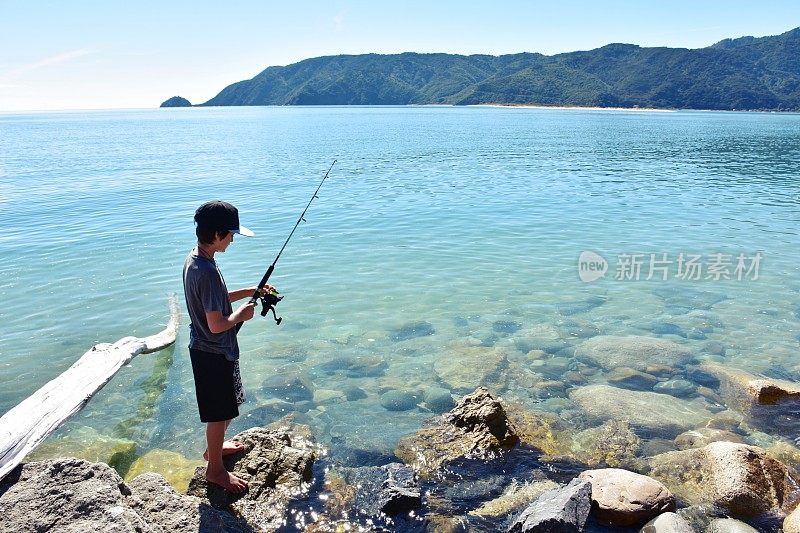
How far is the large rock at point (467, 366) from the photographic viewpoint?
27.8ft

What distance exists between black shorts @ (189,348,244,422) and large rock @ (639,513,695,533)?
3974mm

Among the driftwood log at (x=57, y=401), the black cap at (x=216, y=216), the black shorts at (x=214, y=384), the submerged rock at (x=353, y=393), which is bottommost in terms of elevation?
the submerged rock at (x=353, y=393)

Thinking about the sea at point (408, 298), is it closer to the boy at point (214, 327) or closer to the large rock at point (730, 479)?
the large rock at point (730, 479)

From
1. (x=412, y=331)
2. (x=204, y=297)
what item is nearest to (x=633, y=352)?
(x=412, y=331)

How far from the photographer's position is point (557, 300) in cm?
1205

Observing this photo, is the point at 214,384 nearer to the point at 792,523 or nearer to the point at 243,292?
the point at 243,292

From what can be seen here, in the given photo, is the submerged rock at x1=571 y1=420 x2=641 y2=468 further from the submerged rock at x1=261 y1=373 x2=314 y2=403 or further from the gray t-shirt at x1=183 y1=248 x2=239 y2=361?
the gray t-shirt at x1=183 y1=248 x2=239 y2=361

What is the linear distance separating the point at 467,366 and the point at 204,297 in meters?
5.38

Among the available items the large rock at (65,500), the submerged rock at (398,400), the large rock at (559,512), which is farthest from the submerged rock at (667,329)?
the large rock at (65,500)

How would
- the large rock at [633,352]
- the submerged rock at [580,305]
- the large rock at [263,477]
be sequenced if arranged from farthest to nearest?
the submerged rock at [580,305], the large rock at [633,352], the large rock at [263,477]

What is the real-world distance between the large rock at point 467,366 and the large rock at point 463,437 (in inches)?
54.9

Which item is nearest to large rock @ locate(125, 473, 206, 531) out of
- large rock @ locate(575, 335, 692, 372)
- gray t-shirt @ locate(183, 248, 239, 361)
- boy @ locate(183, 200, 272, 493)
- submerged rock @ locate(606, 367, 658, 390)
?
boy @ locate(183, 200, 272, 493)

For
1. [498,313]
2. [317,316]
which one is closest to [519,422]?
[498,313]

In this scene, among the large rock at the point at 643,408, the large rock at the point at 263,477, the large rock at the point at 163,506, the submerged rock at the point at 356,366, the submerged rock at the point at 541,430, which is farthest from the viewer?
the submerged rock at the point at 356,366
